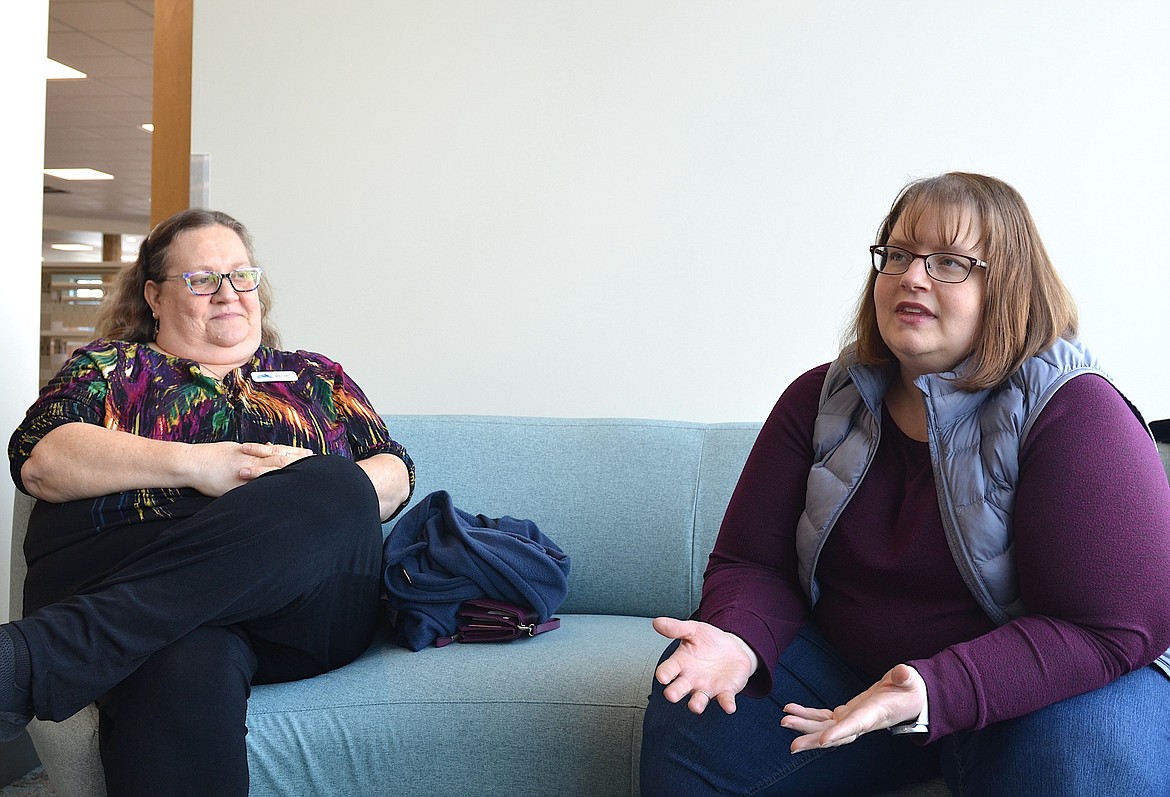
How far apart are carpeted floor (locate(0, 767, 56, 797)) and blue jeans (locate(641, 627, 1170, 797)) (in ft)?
5.00

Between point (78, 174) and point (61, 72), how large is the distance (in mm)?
4022

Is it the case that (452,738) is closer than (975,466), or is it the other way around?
(975,466)

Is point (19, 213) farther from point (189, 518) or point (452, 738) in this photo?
point (452, 738)

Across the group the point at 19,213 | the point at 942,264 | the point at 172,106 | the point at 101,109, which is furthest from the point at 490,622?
the point at 101,109

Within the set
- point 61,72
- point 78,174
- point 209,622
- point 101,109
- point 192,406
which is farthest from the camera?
point 78,174

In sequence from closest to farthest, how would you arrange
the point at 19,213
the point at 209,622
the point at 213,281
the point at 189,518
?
the point at 209,622 < the point at 189,518 < the point at 213,281 < the point at 19,213

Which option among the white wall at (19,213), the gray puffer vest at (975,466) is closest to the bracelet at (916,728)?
the gray puffer vest at (975,466)

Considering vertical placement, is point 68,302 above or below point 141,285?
above

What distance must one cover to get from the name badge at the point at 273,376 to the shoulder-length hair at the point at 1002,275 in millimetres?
1320

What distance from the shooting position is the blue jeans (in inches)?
48.6

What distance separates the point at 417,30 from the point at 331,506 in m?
1.85

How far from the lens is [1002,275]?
146 centimetres

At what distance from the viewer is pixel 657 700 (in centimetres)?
155

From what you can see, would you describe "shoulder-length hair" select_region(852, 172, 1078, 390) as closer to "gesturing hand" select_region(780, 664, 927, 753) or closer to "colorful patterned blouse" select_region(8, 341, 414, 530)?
"gesturing hand" select_region(780, 664, 927, 753)
